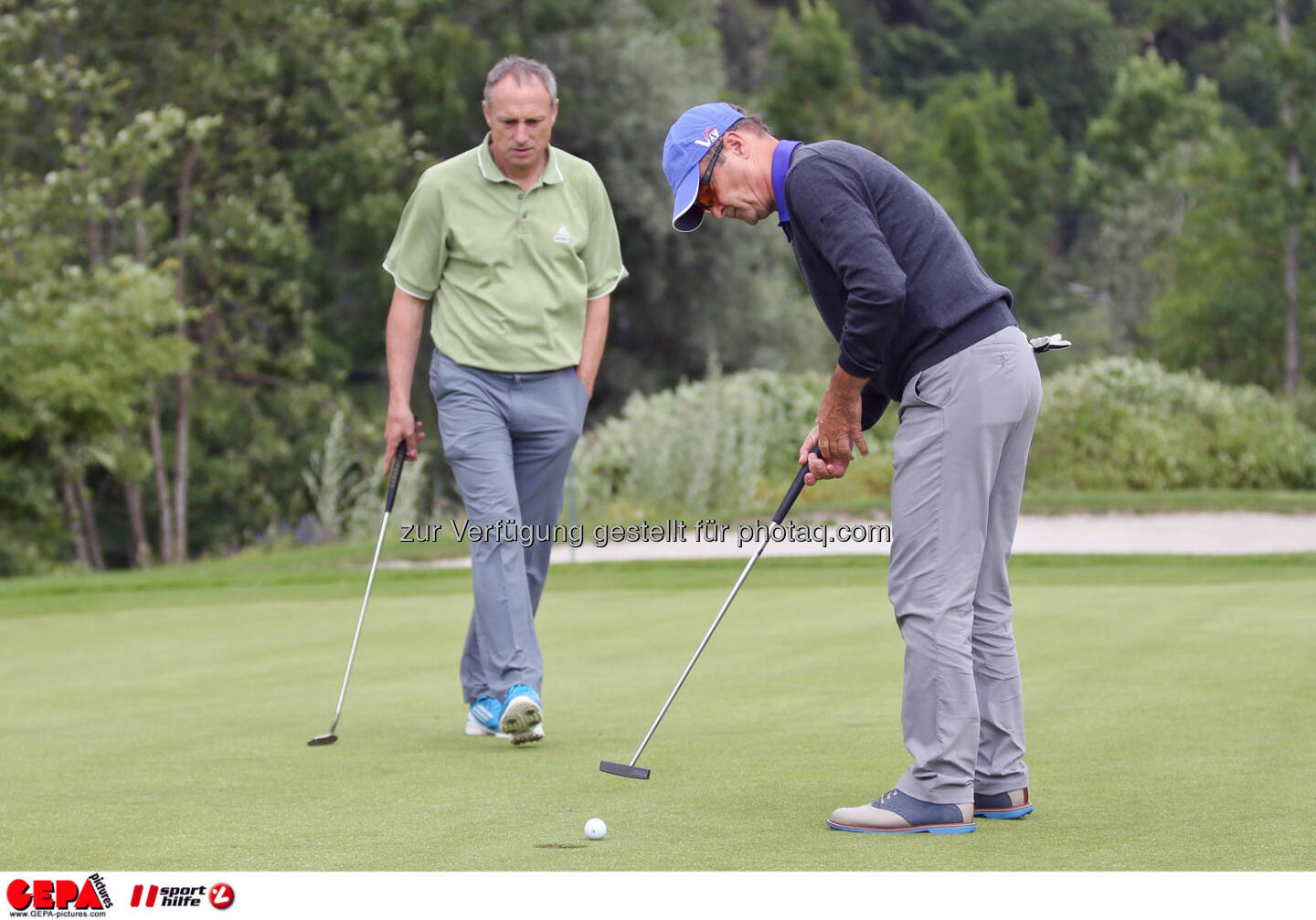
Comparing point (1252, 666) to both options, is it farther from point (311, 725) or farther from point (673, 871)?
point (673, 871)

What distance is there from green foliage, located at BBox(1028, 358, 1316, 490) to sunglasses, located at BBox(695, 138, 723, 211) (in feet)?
48.5

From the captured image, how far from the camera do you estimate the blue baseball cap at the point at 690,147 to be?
13.0 feet

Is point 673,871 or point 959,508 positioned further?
point 959,508

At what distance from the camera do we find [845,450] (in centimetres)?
406

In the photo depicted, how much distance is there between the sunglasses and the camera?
396cm

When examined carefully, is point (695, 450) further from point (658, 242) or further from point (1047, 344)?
point (1047, 344)

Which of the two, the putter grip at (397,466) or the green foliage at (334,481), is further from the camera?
the green foliage at (334,481)

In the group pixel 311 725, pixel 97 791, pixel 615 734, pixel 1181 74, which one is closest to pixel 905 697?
pixel 615 734

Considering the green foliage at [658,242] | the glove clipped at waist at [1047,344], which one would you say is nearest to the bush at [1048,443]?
the green foliage at [658,242]

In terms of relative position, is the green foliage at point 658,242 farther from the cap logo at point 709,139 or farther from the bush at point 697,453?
the cap logo at point 709,139

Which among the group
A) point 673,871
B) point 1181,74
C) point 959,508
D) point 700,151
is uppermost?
point 1181,74

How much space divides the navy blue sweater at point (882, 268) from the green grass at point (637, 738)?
40.9 inches

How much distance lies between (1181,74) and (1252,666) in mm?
41053
